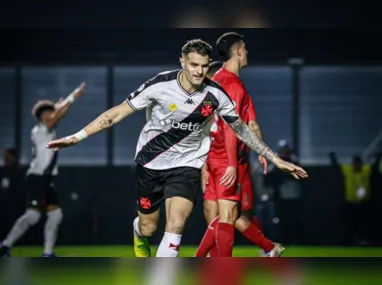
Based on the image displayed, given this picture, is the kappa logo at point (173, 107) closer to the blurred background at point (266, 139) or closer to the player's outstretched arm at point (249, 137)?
the player's outstretched arm at point (249, 137)

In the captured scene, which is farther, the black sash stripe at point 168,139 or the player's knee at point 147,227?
the player's knee at point 147,227

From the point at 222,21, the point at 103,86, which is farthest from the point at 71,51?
the point at 222,21

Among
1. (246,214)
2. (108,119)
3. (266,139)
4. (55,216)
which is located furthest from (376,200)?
(108,119)

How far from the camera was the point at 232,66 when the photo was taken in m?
9.38

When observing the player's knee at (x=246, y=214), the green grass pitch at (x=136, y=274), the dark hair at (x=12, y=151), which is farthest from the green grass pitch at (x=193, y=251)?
the green grass pitch at (x=136, y=274)

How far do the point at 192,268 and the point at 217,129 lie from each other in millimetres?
3076

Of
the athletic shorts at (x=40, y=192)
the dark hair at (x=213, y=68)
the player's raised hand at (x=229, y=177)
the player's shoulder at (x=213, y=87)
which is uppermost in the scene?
the dark hair at (x=213, y=68)

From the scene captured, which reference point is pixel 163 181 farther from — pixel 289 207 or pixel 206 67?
pixel 289 207

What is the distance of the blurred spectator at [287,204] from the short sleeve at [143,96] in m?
8.83

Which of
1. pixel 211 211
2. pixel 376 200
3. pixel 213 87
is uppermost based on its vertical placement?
pixel 213 87

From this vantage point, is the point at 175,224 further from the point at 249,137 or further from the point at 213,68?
the point at 213,68

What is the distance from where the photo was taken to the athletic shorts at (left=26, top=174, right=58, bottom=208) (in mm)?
12594

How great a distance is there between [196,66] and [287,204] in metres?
9.22

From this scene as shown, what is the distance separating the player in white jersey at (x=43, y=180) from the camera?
1245 centimetres
